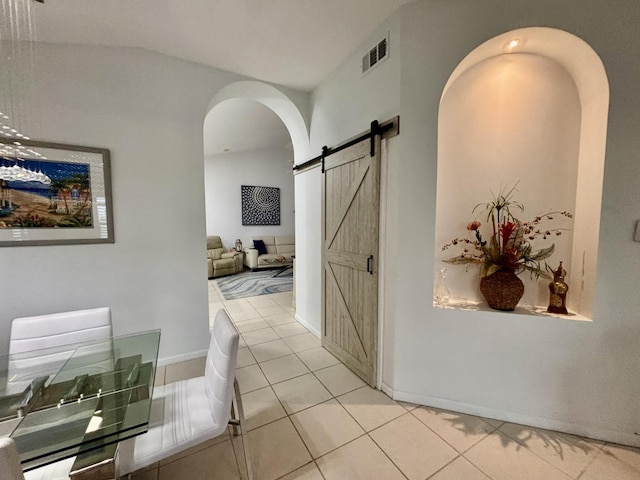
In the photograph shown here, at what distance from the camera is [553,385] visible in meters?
1.66

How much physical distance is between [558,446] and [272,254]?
6.47 m

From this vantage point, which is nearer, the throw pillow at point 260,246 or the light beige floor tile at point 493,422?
the light beige floor tile at point 493,422

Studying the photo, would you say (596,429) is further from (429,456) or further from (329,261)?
(329,261)

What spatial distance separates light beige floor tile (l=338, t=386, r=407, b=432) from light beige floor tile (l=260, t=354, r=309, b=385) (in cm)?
52

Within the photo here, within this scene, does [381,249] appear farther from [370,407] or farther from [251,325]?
[251,325]

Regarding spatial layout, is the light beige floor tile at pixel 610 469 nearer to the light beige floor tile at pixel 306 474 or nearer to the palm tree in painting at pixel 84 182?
the light beige floor tile at pixel 306 474

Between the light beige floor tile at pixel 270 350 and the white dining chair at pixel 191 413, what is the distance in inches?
47.8

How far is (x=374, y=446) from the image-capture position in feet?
5.16

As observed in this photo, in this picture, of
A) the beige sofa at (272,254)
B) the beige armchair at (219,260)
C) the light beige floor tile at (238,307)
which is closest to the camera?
Result: the light beige floor tile at (238,307)

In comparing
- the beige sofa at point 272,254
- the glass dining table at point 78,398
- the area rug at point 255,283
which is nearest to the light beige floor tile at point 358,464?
the glass dining table at point 78,398

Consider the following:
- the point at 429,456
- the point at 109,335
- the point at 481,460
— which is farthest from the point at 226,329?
the point at 481,460

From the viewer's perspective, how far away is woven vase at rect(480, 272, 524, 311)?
5.75 feet

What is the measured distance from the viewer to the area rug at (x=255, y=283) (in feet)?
16.3

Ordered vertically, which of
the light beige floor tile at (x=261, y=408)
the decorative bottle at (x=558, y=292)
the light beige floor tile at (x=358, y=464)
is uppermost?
the decorative bottle at (x=558, y=292)
